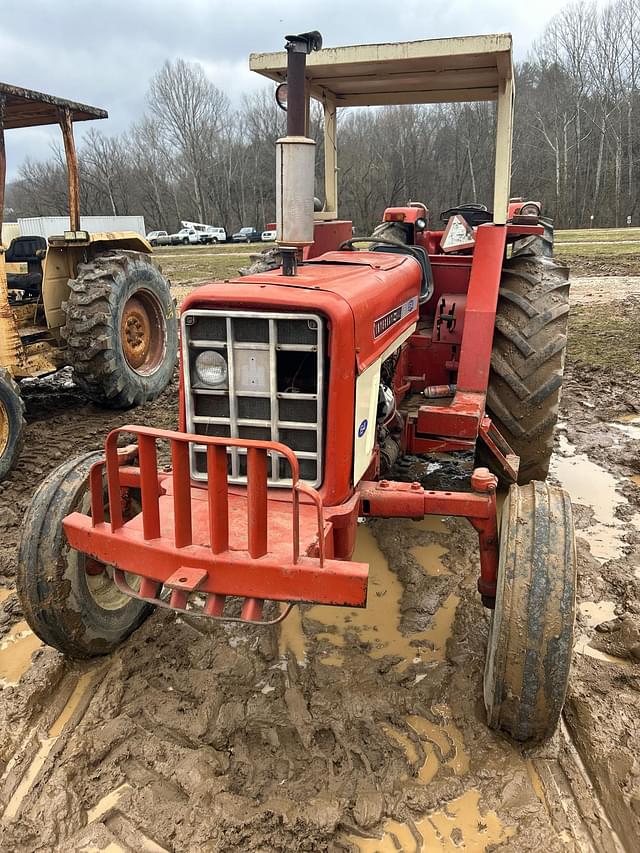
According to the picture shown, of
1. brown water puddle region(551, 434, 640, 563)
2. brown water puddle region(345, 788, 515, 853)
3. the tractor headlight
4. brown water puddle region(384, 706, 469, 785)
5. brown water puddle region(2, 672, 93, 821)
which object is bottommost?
brown water puddle region(2, 672, 93, 821)

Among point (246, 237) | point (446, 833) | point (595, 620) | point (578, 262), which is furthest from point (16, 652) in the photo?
point (246, 237)

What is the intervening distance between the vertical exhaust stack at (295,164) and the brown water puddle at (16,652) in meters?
2.19

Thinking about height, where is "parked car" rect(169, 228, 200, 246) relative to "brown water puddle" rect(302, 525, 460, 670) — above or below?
above

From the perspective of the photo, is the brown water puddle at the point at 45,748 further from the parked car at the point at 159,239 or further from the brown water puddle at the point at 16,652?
the parked car at the point at 159,239

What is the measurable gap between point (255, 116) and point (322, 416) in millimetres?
52673

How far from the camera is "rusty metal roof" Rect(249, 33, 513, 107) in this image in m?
3.60

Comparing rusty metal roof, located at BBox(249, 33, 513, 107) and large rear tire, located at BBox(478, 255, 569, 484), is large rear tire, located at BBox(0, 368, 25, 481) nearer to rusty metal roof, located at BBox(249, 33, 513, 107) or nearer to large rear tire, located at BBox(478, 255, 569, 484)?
rusty metal roof, located at BBox(249, 33, 513, 107)

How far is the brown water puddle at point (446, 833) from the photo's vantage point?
2174mm

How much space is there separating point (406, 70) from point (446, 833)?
12.6 ft

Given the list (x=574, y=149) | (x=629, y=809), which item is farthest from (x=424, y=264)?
(x=574, y=149)

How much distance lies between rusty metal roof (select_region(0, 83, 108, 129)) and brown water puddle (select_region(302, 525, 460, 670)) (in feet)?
15.2

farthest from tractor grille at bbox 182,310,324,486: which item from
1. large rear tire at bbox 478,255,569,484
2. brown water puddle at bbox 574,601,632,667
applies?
large rear tire at bbox 478,255,569,484

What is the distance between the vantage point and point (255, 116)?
5003 centimetres

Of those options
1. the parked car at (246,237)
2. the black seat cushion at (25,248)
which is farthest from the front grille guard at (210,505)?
the parked car at (246,237)
